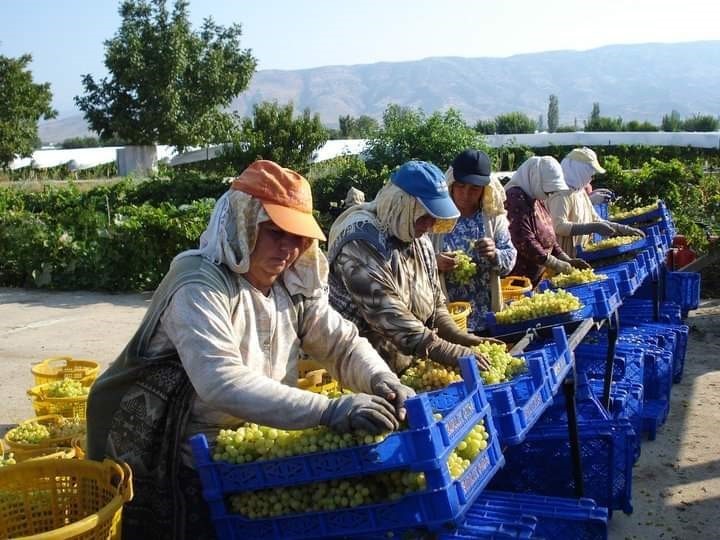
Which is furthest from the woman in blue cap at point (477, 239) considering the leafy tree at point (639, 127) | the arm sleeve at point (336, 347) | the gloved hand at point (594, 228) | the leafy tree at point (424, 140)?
the leafy tree at point (639, 127)

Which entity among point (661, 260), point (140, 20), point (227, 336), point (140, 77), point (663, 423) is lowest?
point (663, 423)

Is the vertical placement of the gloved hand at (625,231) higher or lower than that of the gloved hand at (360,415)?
lower

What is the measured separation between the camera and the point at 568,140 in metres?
47.2

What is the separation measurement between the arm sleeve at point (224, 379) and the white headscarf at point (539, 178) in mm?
3721

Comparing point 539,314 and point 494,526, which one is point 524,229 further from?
point 494,526

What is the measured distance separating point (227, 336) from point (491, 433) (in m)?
0.86

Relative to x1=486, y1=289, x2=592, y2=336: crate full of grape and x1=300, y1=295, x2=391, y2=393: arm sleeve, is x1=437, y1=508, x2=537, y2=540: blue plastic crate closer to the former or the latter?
x1=300, y1=295, x2=391, y2=393: arm sleeve

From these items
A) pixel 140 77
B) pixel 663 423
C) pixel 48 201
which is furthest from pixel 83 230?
pixel 140 77

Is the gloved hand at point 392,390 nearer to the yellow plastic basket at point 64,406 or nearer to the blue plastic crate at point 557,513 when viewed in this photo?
the blue plastic crate at point 557,513

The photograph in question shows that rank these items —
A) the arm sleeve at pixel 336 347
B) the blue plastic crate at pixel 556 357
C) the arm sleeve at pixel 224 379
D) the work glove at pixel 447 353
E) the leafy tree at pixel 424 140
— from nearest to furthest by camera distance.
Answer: the arm sleeve at pixel 224 379 < the arm sleeve at pixel 336 347 < the work glove at pixel 447 353 < the blue plastic crate at pixel 556 357 < the leafy tree at pixel 424 140

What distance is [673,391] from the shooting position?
623cm

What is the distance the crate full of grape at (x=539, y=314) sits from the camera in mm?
3867

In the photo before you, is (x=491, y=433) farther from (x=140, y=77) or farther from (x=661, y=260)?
(x=140, y=77)

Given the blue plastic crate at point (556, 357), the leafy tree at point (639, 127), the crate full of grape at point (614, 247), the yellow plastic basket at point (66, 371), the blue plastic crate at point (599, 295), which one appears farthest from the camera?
the leafy tree at point (639, 127)
